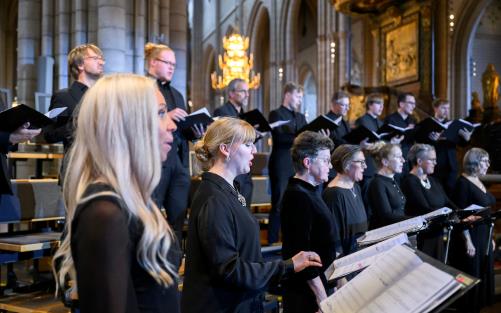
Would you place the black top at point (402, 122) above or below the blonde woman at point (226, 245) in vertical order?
above

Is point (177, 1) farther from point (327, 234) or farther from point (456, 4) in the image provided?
point (327, 234)

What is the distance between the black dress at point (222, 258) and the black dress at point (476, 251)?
11.0ft

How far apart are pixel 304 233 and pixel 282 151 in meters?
2.81

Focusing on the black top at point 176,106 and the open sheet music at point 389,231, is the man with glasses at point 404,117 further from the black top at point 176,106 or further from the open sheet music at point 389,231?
the open sheet music at point 389,231

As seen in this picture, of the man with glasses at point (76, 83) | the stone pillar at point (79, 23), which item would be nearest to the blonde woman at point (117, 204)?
the man with glasses at point (76, 83)

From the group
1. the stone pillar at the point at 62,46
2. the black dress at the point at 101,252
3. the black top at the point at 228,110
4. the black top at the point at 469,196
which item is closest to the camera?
the black dress at the point at 101,252

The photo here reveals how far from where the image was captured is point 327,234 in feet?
9.53

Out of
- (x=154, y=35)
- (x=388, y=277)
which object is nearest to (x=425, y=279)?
(x=388, y=277)

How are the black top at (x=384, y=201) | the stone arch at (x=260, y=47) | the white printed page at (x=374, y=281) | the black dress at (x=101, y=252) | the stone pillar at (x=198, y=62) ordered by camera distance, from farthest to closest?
the stone pillar at (x=198, y=62), the stone arch at (x=260, y=47), the black top at (x=384, y=201), the white printed page at (x=374, y=281), the black dress at (x=101, y=252)

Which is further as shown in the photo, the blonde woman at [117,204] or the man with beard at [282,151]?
the man with beard at [282,151]

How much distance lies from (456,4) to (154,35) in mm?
7983

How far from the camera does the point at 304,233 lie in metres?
2.86

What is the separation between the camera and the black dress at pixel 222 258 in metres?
2.12

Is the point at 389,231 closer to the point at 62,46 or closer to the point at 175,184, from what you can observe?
the point at 175,184
